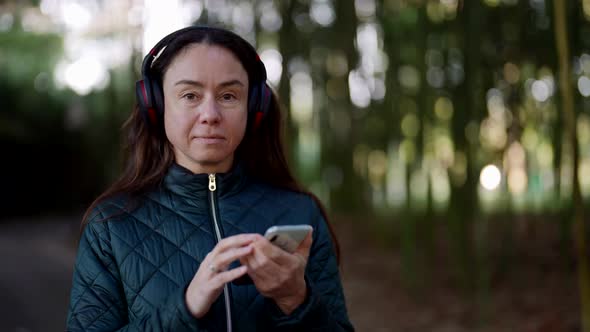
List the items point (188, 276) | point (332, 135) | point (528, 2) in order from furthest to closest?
1. point (332, 135)
2. point (528, 2)
3. point (188, 276)

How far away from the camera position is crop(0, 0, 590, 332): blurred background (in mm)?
5480

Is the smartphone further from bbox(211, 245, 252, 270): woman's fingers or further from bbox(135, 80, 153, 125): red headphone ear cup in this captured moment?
bbox(135, 80, 153, 125): red headphone ear cup

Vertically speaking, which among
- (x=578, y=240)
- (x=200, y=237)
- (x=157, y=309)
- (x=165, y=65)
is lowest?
(x=578, y=240)

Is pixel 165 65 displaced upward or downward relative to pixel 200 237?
upward

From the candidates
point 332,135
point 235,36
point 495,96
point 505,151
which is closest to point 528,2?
point 495,96

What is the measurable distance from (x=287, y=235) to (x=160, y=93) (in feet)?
1.65

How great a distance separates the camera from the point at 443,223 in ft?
33.1

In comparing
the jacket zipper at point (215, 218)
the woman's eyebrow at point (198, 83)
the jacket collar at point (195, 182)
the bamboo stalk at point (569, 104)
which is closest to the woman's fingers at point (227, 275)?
the jacket zipper at point (215, 218)

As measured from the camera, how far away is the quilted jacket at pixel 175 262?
127 cm

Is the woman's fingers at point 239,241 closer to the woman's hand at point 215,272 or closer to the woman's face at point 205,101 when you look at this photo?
the woman's hand at point 215,272

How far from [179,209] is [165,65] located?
0.31 metres

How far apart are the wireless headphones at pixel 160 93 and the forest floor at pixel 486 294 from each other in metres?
4.25

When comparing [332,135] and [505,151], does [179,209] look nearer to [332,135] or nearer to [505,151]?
[505,151]

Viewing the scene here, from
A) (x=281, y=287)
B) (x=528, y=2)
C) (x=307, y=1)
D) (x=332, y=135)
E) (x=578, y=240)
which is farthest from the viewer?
(x=332, y=135)
